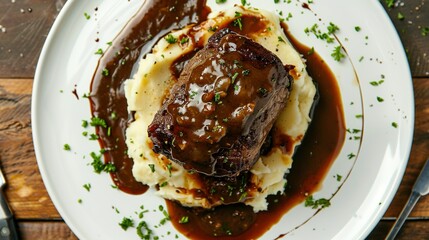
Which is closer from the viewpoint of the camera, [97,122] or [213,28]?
[213,28]

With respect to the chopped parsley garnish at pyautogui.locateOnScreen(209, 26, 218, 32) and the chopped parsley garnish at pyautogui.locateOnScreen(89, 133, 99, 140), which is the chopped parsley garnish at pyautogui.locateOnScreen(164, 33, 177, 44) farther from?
the chopped parsley garnish at pyautogui.locateOnScreen(89, 133, 99, 140)

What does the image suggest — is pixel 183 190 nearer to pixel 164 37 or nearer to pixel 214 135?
pixel 214 135

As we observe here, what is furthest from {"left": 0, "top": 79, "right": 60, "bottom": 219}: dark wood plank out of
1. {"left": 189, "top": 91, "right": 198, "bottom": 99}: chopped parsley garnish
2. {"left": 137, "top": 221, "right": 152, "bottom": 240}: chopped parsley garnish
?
{"left": 189, "top": 91, "right": 198, "bottom": 99}: chopped parsley garnish

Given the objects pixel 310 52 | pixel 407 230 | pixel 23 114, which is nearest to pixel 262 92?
pixel 310 52

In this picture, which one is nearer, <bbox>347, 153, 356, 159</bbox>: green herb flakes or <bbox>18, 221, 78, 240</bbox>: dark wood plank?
<bbox>347, 153, 356, 159</bbox>: green herb flakes

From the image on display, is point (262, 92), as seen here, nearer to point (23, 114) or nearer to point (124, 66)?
point (124, 66)

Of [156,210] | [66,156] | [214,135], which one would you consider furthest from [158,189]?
[214,135]

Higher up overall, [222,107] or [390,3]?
[390,3]
